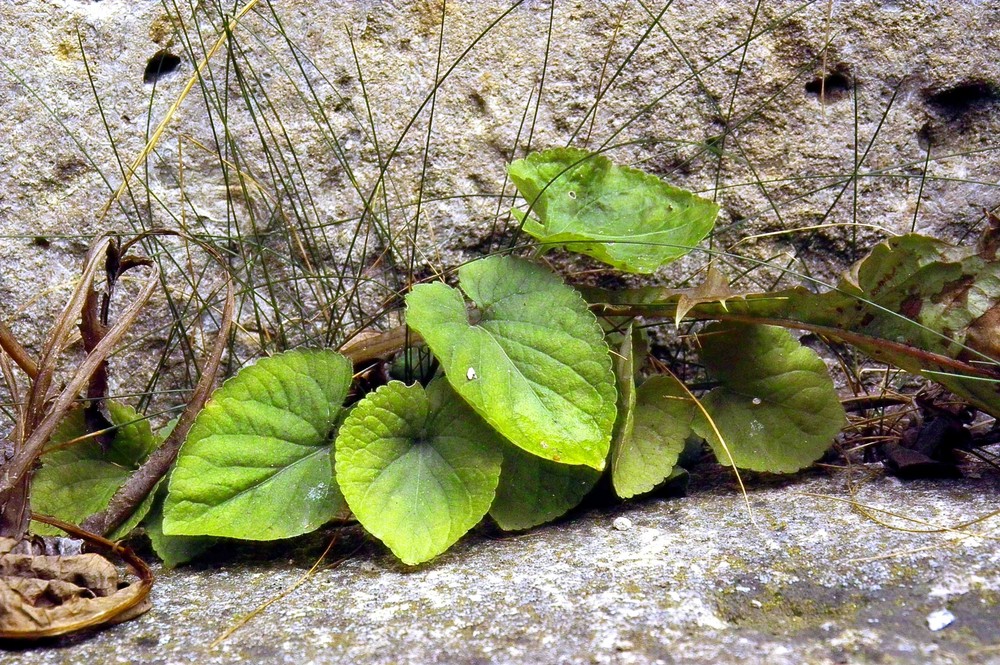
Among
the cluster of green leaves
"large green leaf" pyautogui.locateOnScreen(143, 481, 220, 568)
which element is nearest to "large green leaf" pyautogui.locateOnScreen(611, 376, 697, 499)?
the cluster of green leaves

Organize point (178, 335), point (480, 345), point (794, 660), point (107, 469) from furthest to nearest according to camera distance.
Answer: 1. point (178, 335)
2. point (107, 469)
3. point (480, 345)
4. point (794, 660)

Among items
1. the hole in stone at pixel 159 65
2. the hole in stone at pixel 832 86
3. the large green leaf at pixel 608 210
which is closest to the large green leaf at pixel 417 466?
the large green leaf at pixel 608 210

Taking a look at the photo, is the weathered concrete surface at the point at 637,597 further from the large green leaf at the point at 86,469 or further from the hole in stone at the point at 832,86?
the hole in stone at the point at 832,86

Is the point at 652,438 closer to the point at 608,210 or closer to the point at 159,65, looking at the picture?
the point at 608,210

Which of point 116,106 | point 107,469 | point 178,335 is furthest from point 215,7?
point 107,469

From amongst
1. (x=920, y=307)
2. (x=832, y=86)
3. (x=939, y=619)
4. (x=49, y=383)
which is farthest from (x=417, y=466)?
(x=832, y=86)

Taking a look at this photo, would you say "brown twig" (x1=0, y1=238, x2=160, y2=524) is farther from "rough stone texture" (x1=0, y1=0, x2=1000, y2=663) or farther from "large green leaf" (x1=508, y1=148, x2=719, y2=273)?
"large green leaf" (x1=508, y1=148, x2=719, y2=273)

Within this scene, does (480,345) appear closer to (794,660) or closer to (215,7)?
(794,660)
